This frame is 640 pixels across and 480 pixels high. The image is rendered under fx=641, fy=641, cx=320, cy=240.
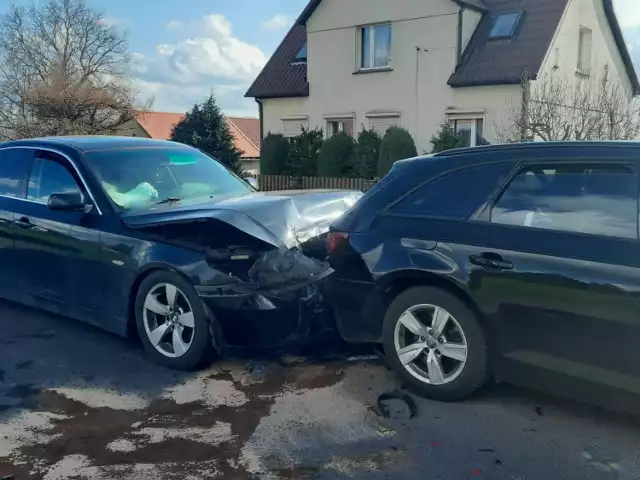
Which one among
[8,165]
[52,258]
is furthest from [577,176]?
[8,165]

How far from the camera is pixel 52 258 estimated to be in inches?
218

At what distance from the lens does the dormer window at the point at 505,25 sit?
64.1ft

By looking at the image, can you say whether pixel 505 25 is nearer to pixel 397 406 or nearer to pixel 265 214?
pixel 265 214

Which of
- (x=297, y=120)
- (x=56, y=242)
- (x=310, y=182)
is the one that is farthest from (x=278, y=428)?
(x=297, y=120)

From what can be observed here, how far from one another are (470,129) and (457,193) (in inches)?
643

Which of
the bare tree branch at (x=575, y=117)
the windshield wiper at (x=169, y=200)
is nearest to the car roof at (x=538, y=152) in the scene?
the windshield wiper at (x=169, y=200)

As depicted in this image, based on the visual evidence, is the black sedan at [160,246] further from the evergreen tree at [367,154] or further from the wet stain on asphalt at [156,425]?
the evergreen tree at [367,154]

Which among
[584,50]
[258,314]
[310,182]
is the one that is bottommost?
[258,314]

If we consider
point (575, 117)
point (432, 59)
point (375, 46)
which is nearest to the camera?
point (575, 117)

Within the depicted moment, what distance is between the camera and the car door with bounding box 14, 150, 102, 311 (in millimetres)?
5242

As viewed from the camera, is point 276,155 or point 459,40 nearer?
point 459,40

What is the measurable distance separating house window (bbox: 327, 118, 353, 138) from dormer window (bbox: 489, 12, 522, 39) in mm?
5408

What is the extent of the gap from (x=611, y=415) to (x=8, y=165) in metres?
5.64

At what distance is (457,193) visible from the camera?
4133mm
